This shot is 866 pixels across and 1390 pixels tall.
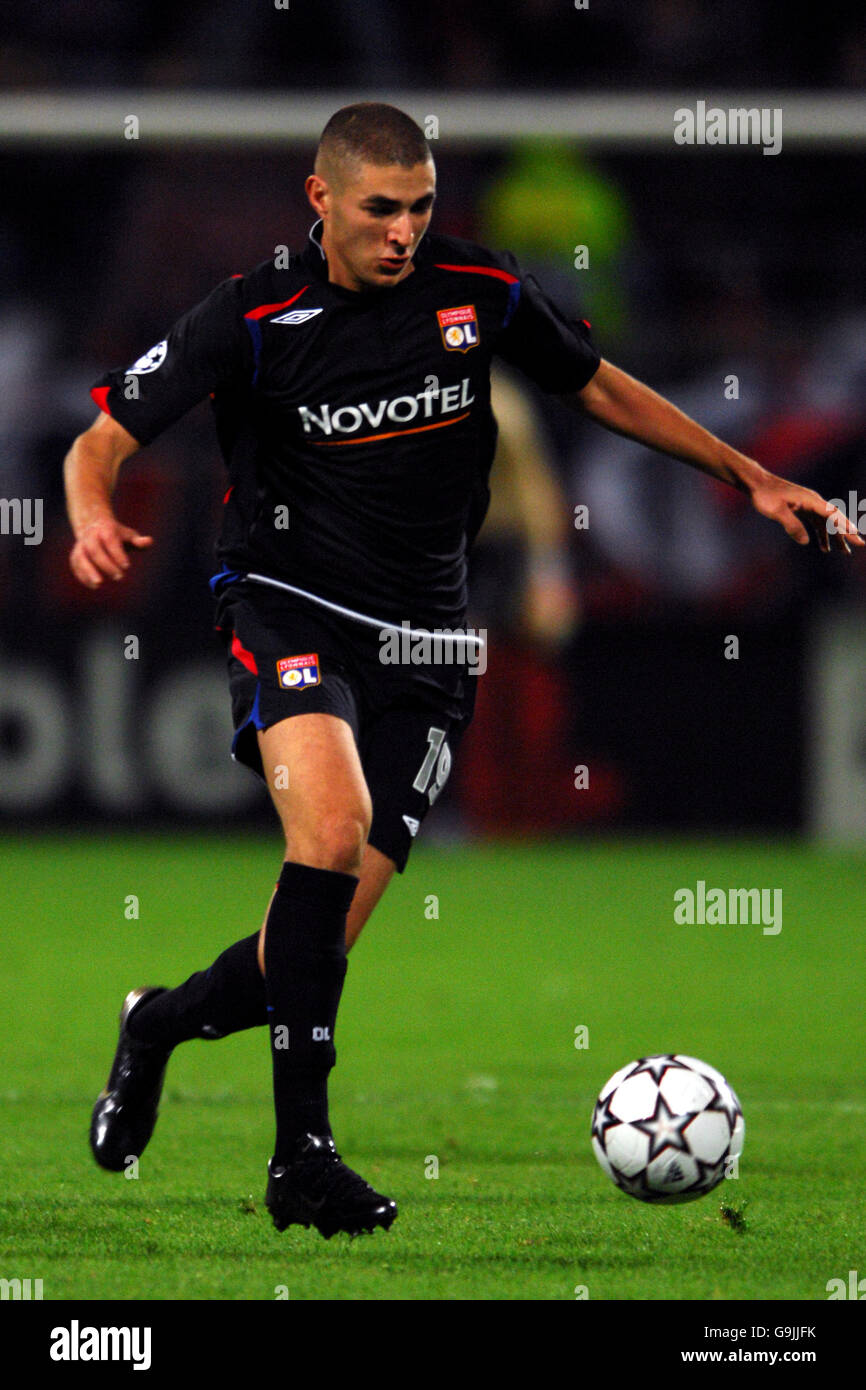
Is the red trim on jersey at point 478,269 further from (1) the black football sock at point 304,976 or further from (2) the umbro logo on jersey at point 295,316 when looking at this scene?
(1) the black football sock at point 304,976

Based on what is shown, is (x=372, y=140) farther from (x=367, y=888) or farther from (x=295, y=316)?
(x=367, y=888)

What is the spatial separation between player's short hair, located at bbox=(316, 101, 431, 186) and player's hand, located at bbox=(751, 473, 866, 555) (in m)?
1.03

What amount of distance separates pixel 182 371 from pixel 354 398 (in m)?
0.37

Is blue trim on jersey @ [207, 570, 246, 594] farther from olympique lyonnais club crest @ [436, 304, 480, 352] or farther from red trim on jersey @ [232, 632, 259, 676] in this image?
olympique lyonnais club crest @ [436, 304, 480, 352]

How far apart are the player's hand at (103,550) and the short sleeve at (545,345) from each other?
3.52 ft

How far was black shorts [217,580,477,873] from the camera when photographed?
4.38 m

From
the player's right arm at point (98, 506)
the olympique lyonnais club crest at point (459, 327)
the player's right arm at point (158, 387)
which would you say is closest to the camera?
the player's right arm at point (98, 506)

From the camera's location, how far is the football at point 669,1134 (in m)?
4.20

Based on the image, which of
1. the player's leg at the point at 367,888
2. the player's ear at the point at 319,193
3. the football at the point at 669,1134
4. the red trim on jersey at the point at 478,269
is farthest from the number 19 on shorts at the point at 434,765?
the player's ear at the point at 319,193

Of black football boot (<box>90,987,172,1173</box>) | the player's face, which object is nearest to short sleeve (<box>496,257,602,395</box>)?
the player's face

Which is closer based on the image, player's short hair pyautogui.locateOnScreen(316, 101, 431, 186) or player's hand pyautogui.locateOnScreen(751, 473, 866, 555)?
player's short hair pyautogui.locateOnScreen(316, 101, 431, 186)

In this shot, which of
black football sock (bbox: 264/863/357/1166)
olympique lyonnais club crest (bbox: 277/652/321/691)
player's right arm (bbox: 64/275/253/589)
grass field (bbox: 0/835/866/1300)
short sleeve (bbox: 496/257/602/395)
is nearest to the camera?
grass field (bbox: 0/835/866/1300)

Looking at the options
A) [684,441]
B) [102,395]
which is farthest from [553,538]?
[102,395]

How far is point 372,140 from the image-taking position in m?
4.30
